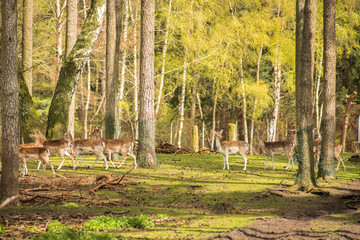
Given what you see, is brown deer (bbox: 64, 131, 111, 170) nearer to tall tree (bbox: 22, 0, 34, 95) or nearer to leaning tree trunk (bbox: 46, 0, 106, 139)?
leaning tree trunk (bbox: 46, 0, 106, 139)

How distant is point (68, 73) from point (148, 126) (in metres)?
6.26

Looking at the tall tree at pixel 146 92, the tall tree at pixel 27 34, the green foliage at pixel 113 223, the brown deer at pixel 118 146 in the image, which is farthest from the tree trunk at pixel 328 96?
the tall tree at pixel 27 34

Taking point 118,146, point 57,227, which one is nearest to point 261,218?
point 57,227

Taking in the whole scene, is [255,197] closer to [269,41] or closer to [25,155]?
[25,155]

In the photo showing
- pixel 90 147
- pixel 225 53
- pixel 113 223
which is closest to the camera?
pixel 113 223

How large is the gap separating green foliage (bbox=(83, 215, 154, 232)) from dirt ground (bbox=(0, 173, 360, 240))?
40 centimetres

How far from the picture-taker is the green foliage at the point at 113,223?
30.1 ft

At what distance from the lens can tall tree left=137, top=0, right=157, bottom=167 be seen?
759 inches

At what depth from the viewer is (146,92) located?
1950cm

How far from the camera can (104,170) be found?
18250 mm

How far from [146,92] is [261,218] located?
32.1 ft

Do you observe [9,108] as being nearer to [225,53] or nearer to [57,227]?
[57,227]

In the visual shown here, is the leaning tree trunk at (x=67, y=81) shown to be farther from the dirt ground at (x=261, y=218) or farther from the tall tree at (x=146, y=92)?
the dirt ground at (x=261, y=218)

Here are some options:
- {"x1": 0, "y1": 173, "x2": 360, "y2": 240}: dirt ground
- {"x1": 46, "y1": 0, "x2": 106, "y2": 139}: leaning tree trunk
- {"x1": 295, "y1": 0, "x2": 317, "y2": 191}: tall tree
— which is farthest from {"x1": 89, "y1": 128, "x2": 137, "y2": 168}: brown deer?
{"x1": 295, "y1": 0, "x2": 317, "y2": 191}: tall tree
